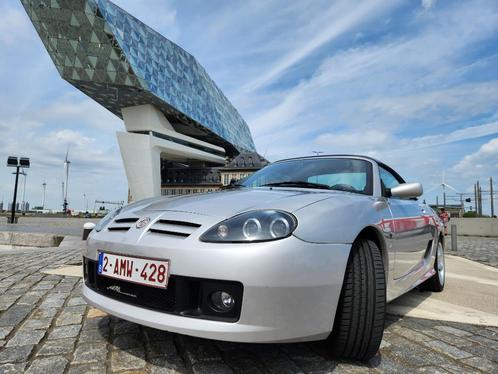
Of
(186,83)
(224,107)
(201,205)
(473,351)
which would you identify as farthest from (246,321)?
(224,107)

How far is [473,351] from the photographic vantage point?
7.23 ft

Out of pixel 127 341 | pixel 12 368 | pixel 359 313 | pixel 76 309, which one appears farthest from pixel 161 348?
pixel 76 309

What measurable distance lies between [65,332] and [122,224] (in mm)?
892

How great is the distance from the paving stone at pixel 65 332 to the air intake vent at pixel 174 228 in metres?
1.03

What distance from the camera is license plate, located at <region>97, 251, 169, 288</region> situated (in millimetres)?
1730

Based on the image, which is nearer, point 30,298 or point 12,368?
A: point 12,368

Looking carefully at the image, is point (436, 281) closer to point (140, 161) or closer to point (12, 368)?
point (12, 368)

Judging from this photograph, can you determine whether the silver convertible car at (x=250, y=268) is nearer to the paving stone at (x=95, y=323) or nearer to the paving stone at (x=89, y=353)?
the paving stone at (x=89, y=353)

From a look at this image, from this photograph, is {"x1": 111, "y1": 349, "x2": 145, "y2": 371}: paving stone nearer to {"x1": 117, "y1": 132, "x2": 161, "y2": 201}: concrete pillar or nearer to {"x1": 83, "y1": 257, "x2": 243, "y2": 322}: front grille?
{"x1": 83, "y1": 257, "x2": 243, "y2": 322}: front grille

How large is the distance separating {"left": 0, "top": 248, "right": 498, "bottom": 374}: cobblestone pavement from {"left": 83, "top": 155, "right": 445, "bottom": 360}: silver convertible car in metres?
0.23

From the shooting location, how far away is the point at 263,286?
1.60 meters

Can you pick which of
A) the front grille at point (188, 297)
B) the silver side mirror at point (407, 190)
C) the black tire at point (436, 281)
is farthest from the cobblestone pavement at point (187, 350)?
the black tire at point (436, 281)

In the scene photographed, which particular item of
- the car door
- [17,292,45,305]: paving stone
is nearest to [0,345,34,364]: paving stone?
[17,292,45,305]: paving stone

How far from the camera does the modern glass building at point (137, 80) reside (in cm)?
3962
